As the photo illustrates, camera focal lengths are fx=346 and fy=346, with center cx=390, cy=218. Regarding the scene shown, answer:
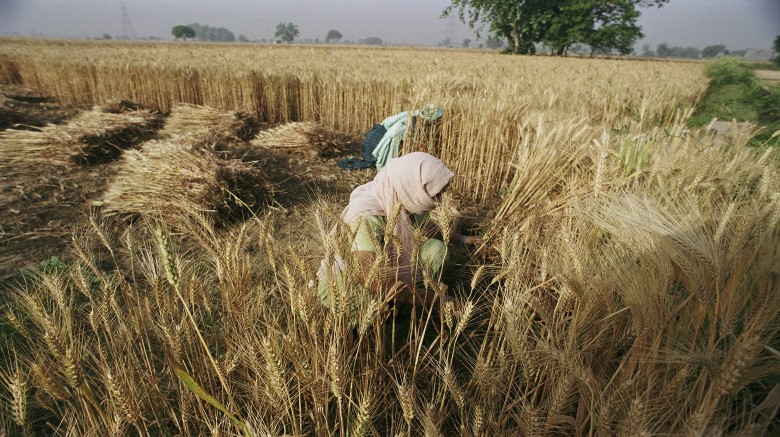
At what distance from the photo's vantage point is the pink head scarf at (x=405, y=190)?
2053 mm

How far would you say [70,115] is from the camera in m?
7.49

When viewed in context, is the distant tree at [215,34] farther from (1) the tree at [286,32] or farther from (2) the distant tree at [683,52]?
(2) the distant tree at [683,52]

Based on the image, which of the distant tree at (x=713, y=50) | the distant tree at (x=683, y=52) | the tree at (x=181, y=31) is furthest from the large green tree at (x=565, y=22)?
the distant tree at (x=683, y=52)

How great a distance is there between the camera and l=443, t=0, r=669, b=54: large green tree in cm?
2873

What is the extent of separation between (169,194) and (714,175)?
154 inches

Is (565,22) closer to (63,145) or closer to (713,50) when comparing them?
(63,145)

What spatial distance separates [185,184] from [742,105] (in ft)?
30.7

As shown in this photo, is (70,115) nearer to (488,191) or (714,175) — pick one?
(488,191)

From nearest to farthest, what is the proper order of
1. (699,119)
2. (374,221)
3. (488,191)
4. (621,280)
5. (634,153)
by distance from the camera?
1. (621,280)
2. (374,221)
3. (634,153)
4. (488,191)
5. (699,119)

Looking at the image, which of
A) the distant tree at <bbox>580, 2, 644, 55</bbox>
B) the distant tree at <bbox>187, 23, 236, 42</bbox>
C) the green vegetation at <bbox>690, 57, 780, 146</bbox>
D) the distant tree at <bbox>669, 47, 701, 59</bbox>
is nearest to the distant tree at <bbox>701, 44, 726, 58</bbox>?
the distant tree at <bbox>669, 47, 701, 59</bbox>

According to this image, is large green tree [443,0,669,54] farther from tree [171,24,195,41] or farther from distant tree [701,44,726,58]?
distant tree [701,44,726,58]

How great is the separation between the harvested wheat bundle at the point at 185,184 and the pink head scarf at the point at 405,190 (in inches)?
60.9

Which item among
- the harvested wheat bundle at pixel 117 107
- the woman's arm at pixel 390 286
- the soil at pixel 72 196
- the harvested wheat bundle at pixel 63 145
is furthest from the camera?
the harvested wheat bundle at pixel 117 107

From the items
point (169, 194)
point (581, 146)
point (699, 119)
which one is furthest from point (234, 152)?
point (699, 119)
